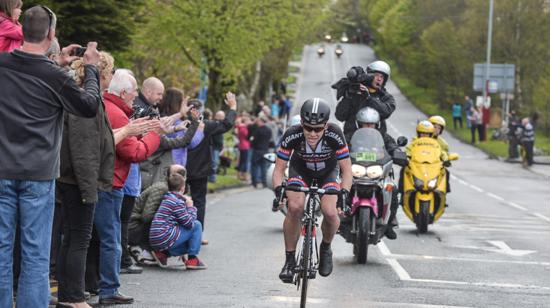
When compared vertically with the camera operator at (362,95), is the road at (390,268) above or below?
below

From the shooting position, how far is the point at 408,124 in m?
74.6

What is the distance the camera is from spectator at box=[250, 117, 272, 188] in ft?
100

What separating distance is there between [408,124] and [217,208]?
52843mm

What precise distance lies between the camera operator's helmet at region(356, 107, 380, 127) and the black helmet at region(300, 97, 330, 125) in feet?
12.9

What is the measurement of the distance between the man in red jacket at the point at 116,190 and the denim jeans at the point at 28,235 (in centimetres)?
206

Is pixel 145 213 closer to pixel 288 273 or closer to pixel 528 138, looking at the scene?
pixel 288 273

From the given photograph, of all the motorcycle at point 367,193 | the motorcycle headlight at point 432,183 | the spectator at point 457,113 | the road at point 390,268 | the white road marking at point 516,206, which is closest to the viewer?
the road at point 390,268

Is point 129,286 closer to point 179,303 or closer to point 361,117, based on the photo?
point 179,303

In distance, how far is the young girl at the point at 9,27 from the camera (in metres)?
8.63

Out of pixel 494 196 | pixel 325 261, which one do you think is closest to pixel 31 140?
pixel 325 261

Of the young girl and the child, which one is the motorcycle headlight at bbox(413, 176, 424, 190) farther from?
the young girl

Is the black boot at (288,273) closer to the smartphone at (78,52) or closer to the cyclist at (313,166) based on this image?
the cyclist at (313,166)

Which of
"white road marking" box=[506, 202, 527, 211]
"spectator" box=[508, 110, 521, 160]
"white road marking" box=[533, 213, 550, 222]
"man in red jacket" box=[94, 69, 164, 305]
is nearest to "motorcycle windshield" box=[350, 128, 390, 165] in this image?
"man in red jacket" box=[94, 69, 164, 305]

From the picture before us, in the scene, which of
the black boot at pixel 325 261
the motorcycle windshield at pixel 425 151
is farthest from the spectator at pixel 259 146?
the black boot at pixel 325 261
